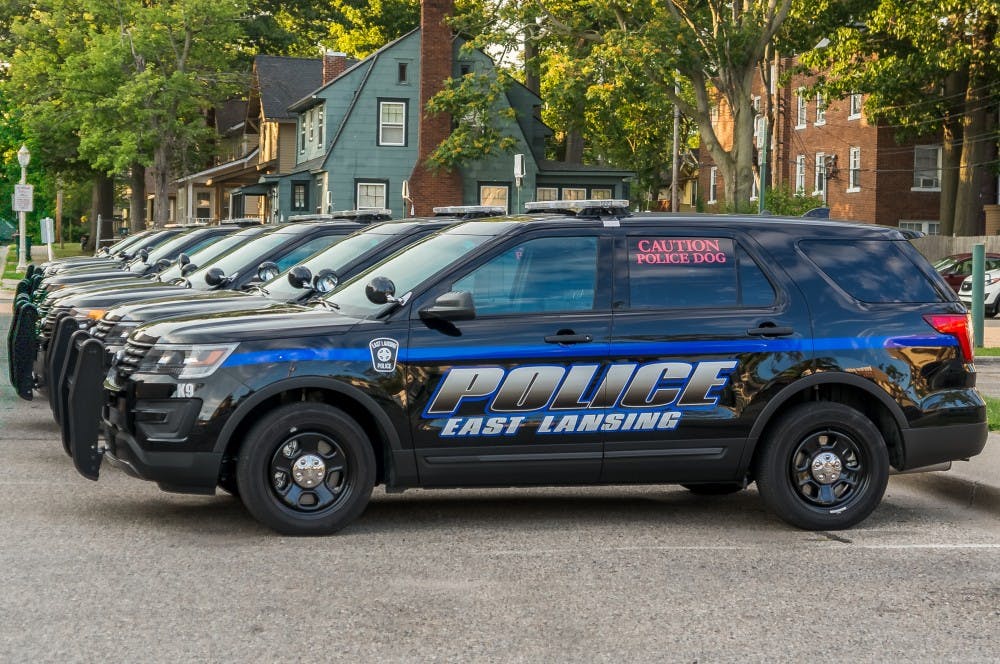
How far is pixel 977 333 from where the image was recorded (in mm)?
23359

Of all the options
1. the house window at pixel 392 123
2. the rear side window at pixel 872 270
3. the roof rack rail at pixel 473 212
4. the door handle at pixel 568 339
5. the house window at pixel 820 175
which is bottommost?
the door handle at pixel 568 339

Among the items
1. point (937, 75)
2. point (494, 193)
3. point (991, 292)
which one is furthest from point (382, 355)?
point (494, 193)

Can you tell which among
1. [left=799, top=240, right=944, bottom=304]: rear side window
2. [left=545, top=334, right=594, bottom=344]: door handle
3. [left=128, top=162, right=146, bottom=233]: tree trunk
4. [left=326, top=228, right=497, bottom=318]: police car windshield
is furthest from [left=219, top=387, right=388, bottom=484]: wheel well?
[left=128, top=162, right=146, bottom=233]: tree trunk

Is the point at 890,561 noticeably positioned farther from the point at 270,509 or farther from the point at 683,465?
the point at 270,509

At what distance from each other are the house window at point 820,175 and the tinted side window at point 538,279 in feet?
169

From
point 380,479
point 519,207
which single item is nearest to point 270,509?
point 380,479

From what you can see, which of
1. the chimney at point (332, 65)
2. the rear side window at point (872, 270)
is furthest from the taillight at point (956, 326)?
the chimney at point (332, 65)

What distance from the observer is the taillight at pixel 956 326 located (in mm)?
8867

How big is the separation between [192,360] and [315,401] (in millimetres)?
706

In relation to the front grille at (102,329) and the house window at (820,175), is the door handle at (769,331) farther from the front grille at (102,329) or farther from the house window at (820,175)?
the house window at (820,175)

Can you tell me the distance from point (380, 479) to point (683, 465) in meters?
1.76

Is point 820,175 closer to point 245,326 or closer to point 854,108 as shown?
point 854,108

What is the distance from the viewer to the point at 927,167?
56125 mm

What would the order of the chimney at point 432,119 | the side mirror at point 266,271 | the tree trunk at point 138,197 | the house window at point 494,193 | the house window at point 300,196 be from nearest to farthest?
the side mirror at point 266,271 < the chimney at point 432,119 < the house window at point 494,193 < the house window at point 300,196 < the tree trunk at point 138,197
